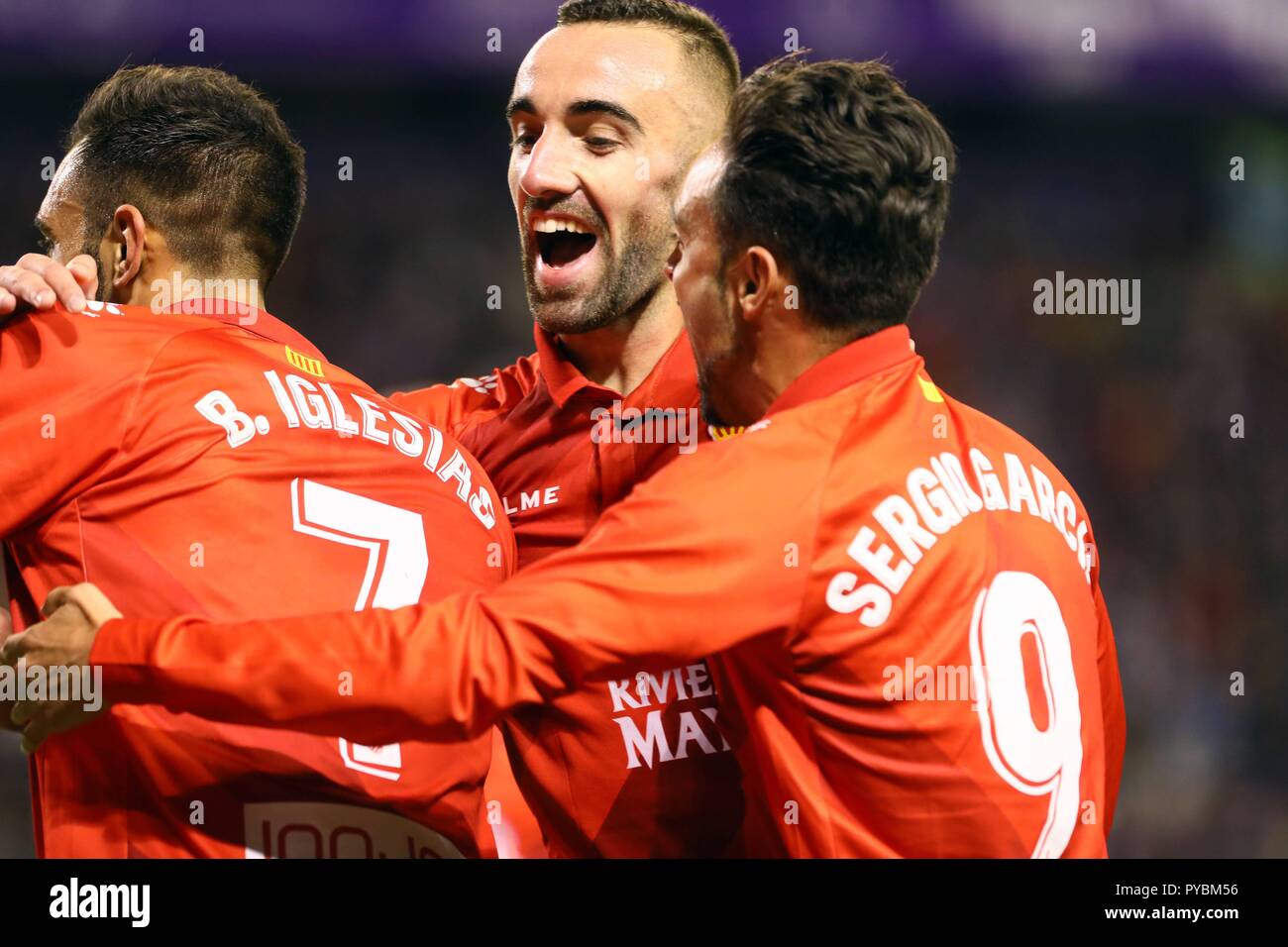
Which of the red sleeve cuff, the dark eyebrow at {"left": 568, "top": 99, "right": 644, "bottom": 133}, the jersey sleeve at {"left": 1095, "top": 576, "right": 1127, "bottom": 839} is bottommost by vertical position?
the jersey sleeve at {"left": 1095, "top": 576, "right": 1127, "bottom": 839}

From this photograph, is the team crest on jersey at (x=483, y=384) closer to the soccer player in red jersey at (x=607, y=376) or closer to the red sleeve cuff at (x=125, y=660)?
the soccer player in red jersey at (x=607, y=376)

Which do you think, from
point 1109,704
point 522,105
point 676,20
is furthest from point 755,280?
point 1109,704

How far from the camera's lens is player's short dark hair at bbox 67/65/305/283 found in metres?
2.55

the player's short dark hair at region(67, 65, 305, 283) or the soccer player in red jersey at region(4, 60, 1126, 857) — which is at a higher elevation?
the player's short dark hair at region(67, 65, 305, 283)

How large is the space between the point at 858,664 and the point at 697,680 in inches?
21.2

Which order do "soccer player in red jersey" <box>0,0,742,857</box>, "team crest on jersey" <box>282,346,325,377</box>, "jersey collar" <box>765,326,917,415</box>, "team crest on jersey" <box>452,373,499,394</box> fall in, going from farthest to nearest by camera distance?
1. "team crest on jersey" <box>452,373,499,394</box>
2. "soccer player in red jersey" <box>0,0,742,857</box>
3. "team crest on jersey" <box>282,346,325,377</box>
4. "jersey collar" <box>765,326,917,415</box>

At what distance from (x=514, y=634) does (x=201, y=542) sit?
611 millimetres

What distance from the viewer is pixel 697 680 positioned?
2.57 m

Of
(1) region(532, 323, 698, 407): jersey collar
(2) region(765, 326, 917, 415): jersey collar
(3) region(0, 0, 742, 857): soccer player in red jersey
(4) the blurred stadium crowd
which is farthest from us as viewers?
(4) the blurred stadium crowd

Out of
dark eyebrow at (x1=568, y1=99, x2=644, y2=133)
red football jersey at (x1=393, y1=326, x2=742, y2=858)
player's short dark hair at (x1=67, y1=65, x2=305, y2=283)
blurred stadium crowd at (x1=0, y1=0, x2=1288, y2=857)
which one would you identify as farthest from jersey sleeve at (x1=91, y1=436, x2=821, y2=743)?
blurred stadium crowd at (x1=0, y1=0, x2=1288, y2=857)

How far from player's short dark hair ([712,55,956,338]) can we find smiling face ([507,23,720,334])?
61 centimetres

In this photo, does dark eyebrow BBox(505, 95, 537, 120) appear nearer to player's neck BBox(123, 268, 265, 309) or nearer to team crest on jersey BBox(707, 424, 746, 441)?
player's neck BBox(123, 268, 265, 309)

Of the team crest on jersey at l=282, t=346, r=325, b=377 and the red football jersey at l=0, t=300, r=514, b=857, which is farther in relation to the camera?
the team crest on jersey at l=282, t=346, r=325, b=377

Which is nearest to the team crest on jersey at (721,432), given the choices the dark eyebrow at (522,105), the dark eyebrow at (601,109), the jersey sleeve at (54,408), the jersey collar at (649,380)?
the jersey collar at (649,380)
